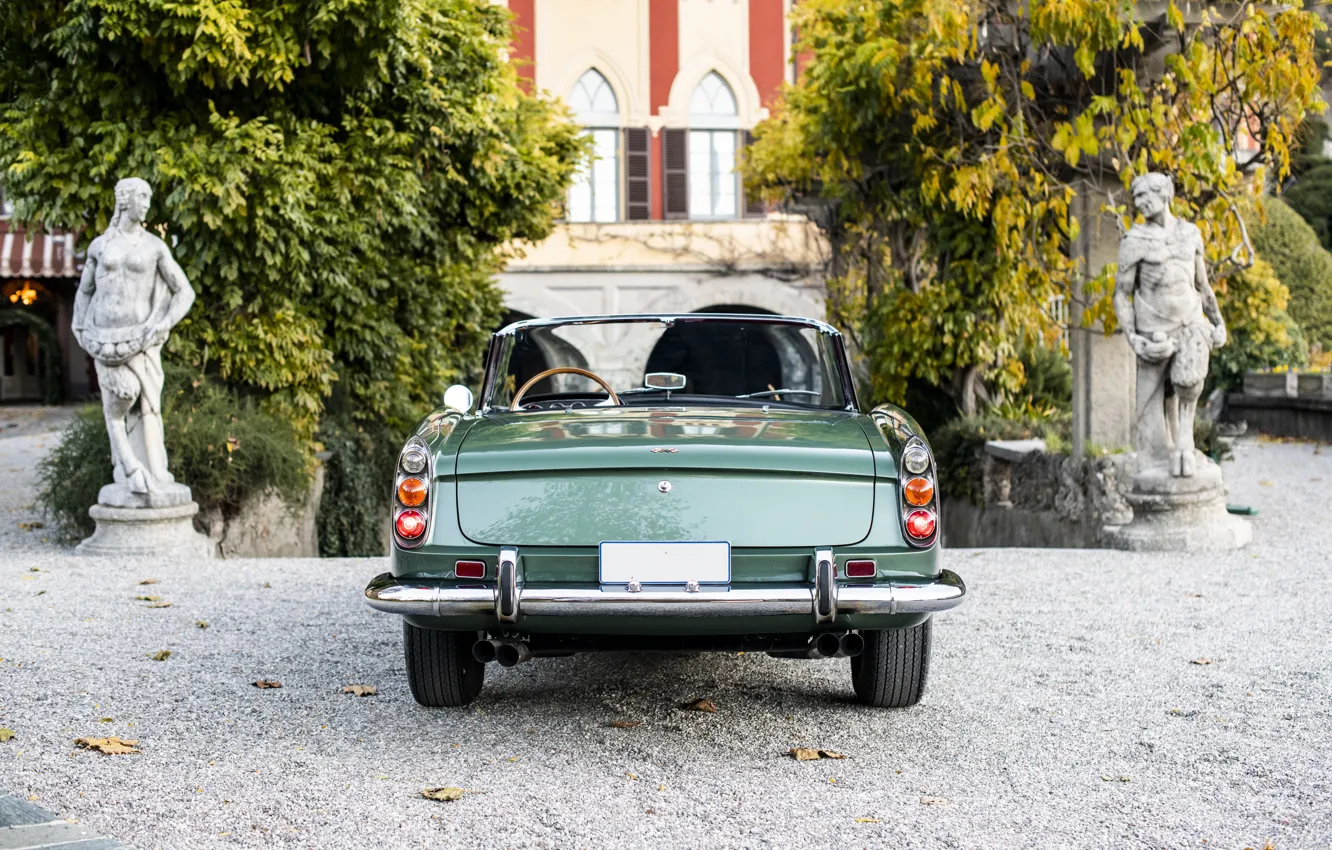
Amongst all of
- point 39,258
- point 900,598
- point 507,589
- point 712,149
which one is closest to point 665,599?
point 507,589

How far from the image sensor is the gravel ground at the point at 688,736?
391cm

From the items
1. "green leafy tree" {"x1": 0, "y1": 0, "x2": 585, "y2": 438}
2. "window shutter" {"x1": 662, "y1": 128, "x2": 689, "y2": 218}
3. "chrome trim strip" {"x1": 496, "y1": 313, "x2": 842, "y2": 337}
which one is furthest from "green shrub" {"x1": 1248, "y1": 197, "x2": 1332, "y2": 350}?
"chrome trim strip" {"x1": 496, "y1": 313, "x2": 842, "y2": 337}

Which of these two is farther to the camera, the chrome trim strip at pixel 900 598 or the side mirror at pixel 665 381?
the side mirror at pixel 665 381

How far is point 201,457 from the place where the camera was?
11180mm

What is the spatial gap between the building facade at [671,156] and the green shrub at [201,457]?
1648 centimetres

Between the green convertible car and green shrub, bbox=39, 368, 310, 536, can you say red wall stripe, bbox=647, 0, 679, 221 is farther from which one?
the green convertible car

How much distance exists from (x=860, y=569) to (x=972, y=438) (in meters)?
9.74

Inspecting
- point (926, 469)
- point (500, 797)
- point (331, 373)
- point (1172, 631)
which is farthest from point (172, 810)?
point (331, 373)

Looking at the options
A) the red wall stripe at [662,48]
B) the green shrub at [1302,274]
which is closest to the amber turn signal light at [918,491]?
the green shrub at [1302,274]

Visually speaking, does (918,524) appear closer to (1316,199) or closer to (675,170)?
(675,170)

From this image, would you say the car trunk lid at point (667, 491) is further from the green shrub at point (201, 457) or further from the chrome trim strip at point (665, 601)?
the green shrub at point (201, 457)

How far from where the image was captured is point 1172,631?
6844mm

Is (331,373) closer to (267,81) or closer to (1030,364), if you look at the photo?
(267,81)

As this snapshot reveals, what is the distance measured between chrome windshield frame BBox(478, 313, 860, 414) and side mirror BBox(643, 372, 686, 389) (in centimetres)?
24
